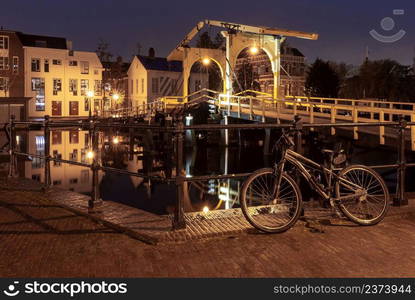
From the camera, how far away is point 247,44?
34.4m

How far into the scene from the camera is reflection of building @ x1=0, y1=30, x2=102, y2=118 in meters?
58.0

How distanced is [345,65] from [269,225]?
7905 centimetres

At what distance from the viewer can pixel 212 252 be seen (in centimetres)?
484

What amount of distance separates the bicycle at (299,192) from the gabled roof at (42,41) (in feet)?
197

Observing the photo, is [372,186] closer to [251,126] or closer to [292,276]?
[251,126]

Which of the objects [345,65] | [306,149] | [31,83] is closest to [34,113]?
[31,83]

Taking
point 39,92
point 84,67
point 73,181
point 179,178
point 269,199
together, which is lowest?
point 73,181

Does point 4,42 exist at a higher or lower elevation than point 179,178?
higher

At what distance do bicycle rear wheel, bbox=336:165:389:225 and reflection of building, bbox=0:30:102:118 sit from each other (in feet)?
185

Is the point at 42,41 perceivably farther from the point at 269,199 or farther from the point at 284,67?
the point at 269,199

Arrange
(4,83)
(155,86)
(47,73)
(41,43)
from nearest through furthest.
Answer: (155,86) → (4,83) → (47,73) → (41,43)

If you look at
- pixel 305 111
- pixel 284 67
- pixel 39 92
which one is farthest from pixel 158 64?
pixel 305 111

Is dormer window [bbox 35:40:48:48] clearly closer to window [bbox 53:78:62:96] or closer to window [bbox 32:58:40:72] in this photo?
window [bbox 32:58:40:72]

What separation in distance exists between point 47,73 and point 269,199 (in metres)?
59.1
